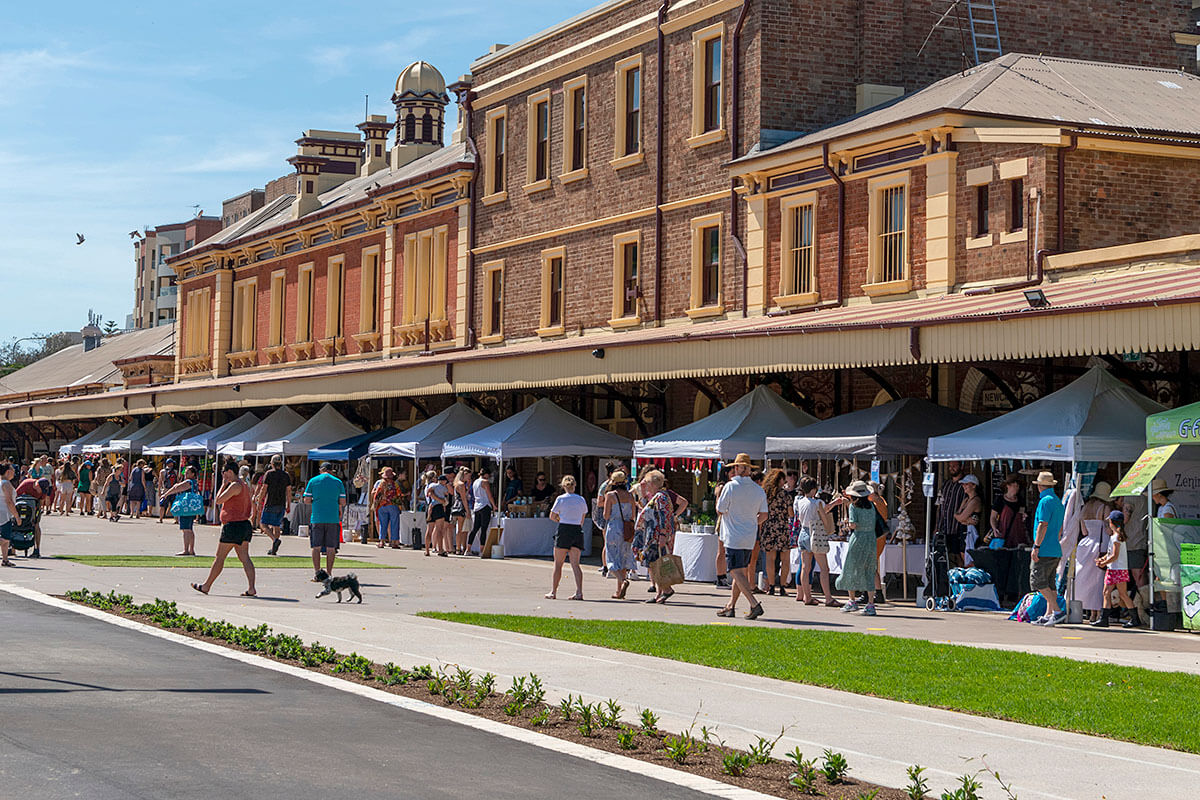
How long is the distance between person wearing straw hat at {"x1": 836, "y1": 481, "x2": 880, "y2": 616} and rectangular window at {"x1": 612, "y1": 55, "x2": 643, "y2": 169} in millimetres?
15689

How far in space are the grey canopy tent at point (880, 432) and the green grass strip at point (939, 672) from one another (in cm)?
611

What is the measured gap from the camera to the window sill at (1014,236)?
2430 centimetres

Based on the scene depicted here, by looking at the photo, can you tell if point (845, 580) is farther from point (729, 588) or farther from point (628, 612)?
point (729, 588)

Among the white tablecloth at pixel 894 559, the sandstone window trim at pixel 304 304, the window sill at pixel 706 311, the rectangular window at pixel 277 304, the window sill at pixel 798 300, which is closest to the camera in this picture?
the white tablecloth at pixel 894 559

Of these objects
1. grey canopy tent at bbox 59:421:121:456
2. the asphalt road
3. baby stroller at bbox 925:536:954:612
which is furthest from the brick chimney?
the asphalt road

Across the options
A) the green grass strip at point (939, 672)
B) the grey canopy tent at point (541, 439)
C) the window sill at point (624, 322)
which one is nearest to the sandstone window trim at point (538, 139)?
the window sill at point (624, 322)

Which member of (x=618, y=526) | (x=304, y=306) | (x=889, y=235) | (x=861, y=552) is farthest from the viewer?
(x=304, y=306)

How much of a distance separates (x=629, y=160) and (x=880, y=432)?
12690 millimetres

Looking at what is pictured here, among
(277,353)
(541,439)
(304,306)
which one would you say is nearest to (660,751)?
(541,439)

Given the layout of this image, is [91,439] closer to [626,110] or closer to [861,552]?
[626,110]

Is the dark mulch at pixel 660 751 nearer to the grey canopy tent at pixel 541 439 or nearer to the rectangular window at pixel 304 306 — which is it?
the grey canopy tent at pixel 541 439

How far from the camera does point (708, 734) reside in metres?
10.1

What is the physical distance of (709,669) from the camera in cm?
1368

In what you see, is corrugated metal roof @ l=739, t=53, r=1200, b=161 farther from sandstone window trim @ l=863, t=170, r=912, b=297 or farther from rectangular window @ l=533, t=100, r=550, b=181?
rectangular window @ l=533, t=100, r=550, b=181
